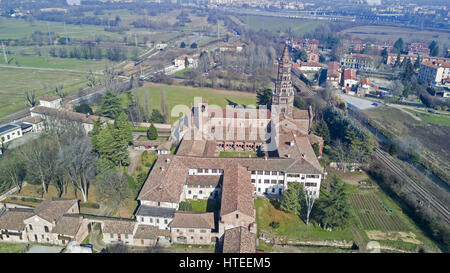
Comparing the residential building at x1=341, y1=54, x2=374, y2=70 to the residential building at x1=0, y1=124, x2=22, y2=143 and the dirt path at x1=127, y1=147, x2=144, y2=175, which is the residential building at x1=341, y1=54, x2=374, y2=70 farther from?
the residential building at x1=0, y1=124, x2=22, y2=143

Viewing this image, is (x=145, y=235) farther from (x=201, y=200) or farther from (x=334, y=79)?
(x=334, y=79)

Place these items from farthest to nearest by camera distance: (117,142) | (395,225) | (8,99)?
(8,99)
(117,142)
(395,225)

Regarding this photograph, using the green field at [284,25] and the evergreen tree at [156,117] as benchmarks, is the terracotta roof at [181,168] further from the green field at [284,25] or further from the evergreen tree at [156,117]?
the green field at [284,25]

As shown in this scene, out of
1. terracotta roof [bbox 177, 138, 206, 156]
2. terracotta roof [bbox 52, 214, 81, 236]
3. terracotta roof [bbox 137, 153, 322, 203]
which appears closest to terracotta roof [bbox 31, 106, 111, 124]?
terracotta roof [bbox 177, 138, 206, 156]

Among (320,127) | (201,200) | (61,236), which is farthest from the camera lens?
(320,127)

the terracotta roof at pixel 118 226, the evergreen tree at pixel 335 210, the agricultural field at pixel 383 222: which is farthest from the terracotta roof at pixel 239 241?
the agricultural field at pixel 383 222

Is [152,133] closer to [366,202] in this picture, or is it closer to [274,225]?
[274,225]

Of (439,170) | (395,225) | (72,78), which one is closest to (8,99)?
(72,78)
